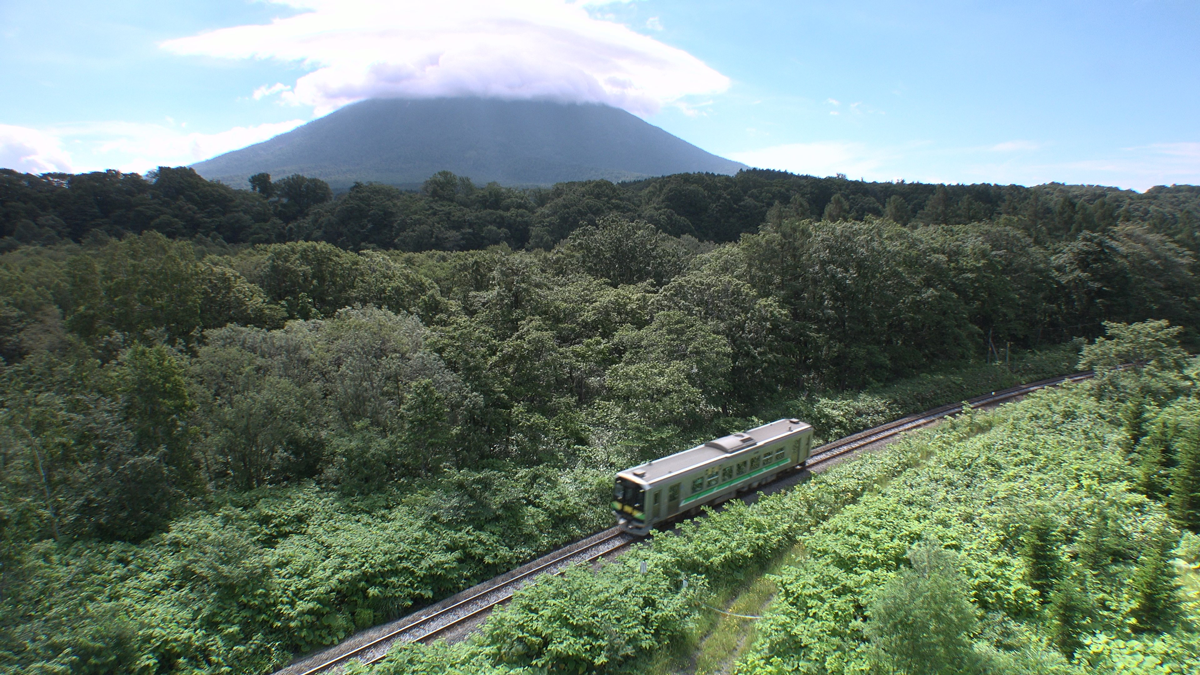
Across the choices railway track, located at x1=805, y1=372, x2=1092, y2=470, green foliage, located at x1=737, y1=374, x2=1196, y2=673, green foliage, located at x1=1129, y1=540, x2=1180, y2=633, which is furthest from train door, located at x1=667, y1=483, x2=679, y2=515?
green foliage, located at x1=1129, y1=540, x2=1180, y2=633

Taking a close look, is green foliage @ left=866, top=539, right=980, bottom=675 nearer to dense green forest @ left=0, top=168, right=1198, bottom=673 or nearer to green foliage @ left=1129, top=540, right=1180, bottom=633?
green foliage @ left=1129, top=540, right=1180, bottom=633

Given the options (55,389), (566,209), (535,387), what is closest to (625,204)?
(566,209)

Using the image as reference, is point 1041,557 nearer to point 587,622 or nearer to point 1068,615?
point 1068,615

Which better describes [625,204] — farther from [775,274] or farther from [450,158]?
[450,158]

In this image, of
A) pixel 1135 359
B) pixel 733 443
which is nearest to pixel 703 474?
pixel 733 443

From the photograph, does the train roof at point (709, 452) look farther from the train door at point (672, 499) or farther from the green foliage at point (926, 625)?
the green foliage at point (926, 625)
